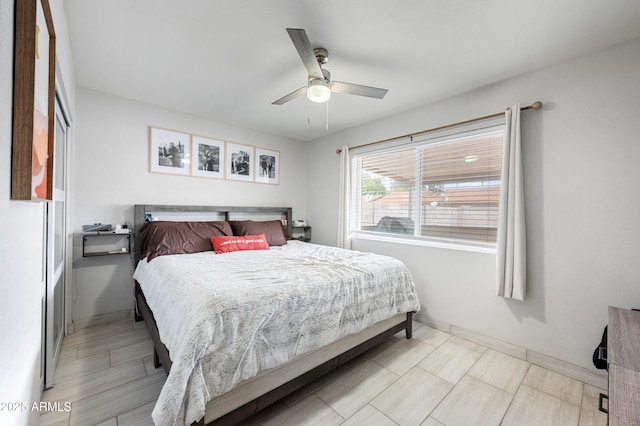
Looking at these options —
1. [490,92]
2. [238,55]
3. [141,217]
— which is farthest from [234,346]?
[490,92]

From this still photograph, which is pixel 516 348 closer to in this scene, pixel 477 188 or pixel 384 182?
pixel 477 188

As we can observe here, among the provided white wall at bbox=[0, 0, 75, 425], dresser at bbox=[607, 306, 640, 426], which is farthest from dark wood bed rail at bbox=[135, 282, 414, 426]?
dresser at bbox=[607, 306, 640, 426]

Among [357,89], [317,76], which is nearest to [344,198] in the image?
[357,89]

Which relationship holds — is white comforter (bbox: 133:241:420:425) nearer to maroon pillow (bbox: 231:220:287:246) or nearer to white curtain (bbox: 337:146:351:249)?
maroon pillow (bbox: 231:220:287:246)

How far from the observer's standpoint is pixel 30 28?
34.5 inches

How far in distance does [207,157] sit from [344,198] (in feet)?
6.51

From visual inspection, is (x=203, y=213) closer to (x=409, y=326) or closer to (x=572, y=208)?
(x=409, y=326)

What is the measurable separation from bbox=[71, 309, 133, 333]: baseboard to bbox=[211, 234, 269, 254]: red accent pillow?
125cm

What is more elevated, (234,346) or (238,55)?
(238,55)

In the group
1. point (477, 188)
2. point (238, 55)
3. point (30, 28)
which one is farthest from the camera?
point (477, 188)

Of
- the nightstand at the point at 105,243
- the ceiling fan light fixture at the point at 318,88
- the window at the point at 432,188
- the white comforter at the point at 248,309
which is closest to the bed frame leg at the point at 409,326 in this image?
the white comforter at the point at 248,309

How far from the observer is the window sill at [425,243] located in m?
2.72

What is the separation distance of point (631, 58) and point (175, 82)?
3.73 metres

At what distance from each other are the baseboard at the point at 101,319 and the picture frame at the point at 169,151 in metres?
1.68
